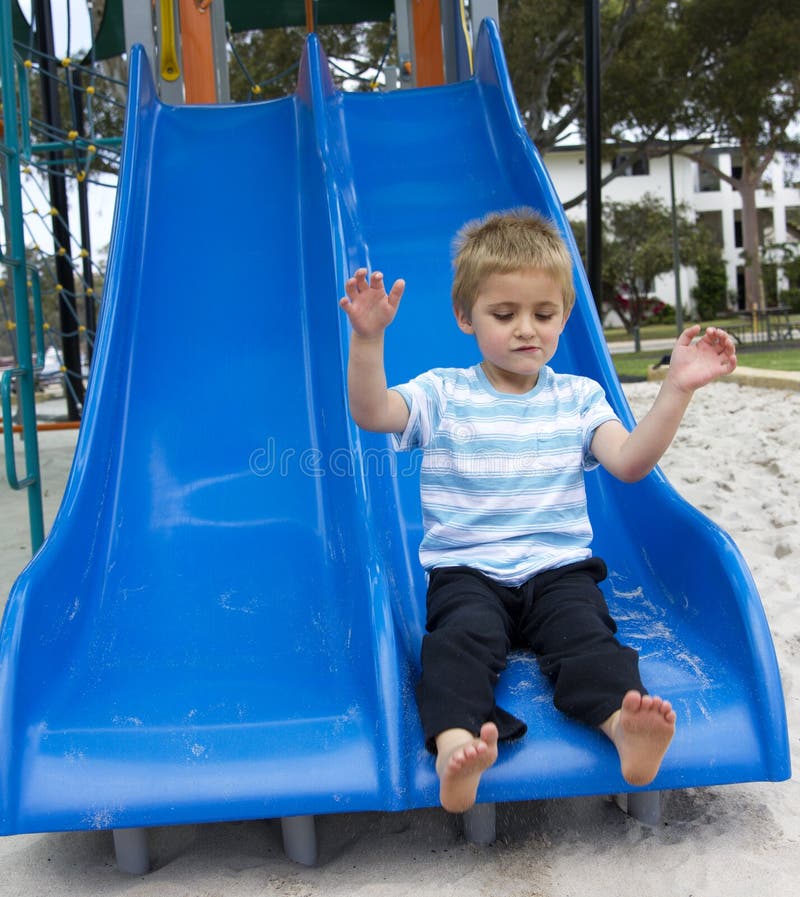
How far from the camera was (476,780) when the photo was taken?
1.67m

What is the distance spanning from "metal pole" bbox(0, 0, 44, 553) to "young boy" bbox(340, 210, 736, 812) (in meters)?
1.90

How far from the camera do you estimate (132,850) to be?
72.5 inches

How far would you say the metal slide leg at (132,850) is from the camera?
6.02 ft

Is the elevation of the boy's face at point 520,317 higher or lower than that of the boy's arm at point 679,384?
higher

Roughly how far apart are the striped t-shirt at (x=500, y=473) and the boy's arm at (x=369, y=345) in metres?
0.15

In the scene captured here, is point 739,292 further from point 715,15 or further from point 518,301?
point 518,301

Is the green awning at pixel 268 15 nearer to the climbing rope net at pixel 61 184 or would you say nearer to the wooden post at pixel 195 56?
the climbing rope net at pixel 61 184

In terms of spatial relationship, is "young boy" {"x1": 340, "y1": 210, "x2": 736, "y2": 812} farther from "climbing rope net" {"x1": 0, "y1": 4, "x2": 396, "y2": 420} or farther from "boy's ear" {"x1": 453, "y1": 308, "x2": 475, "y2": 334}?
"climbing rope net" {"x1": 0, "y1": 4, "x2": 396, "y2": 420}

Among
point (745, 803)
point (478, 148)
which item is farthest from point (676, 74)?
point (745, 803)

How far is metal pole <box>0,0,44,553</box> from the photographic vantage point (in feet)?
11.8

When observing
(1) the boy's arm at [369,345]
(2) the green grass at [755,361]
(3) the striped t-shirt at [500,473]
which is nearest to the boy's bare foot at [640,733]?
(3) the striped t-shirt at [500,473]

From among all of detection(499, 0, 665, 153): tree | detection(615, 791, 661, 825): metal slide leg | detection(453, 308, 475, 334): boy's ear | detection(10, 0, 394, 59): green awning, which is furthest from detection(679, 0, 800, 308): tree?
detection(615, 791, 661, 825): metal slide leg

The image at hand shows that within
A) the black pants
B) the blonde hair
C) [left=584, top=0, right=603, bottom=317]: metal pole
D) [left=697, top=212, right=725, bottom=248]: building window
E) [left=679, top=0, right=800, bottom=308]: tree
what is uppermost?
[left=697, top=212, right=725, bottom=248]: building window

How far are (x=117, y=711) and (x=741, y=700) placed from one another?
119cm
